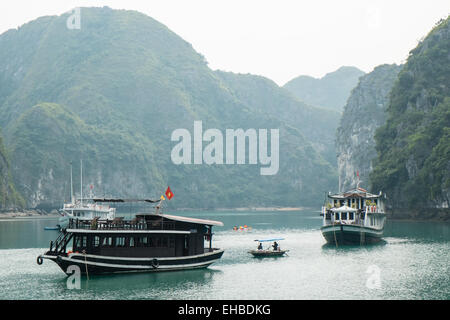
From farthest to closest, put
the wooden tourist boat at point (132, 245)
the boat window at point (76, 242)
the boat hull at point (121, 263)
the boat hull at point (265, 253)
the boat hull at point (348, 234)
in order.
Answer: the boat hull at point (348, 234) < the boat hull at point (265, 253) < the boat window at point (76, 242) < the wooden tourist boat at point (132, 245) < the boat hull at point (121, 263)

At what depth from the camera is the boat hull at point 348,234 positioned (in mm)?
78562

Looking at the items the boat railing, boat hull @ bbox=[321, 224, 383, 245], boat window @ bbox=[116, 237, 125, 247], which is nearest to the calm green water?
boat window @ bbox=[116, 237, 125, 247]

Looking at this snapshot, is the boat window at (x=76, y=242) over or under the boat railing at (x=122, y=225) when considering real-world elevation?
under

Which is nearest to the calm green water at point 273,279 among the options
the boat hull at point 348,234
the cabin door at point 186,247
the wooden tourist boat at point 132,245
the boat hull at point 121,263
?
the boat hull at point 121,263

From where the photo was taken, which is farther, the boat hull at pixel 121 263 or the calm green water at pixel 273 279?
the boat hull at pixel 121 263

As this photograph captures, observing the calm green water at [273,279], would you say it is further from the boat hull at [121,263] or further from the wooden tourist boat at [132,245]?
the wooden tourist boat at [132,245]

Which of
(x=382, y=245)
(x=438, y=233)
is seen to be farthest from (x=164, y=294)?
(x=438, y=233)

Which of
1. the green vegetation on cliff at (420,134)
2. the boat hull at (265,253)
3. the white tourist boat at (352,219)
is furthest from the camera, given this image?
the green vegetation on cliff at (420,134)

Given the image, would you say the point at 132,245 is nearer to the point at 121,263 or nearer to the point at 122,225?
the point at 121,263

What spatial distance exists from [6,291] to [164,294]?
13.0 metres

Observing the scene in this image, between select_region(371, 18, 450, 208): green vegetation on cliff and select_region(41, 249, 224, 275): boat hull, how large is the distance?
87364mm

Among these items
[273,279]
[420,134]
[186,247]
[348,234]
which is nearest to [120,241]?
[186,247]

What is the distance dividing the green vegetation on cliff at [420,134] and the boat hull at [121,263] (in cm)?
8736
